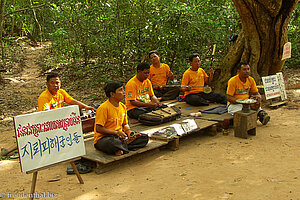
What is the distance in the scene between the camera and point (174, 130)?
18.5ft

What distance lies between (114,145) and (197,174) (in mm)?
1282

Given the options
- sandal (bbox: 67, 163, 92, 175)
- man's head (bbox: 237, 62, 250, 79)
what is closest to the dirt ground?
sandal (bbox: 67, 163, 92, 175)

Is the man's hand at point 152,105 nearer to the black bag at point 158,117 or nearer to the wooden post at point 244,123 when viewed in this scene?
the black bag at point 158,117

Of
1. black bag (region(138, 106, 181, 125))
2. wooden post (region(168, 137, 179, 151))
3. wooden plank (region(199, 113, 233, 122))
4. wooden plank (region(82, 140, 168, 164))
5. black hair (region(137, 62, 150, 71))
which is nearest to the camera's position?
wooden plank (region(82, 140, 168, 164))

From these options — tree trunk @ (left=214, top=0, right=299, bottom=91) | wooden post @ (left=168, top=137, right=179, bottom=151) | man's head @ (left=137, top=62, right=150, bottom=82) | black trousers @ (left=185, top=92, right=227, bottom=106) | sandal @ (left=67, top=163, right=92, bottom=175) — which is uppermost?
tree trunk @ (left=214, top=0, right=299, bottom=91)

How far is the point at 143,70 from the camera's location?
6332 millimetres

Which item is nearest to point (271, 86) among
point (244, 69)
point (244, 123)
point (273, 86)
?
point (273, 86)

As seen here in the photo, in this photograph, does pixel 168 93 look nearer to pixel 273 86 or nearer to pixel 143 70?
pixel 143 70

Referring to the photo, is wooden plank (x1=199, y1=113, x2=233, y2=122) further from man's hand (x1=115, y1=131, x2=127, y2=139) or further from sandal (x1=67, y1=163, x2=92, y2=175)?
sandal (x1=67, y1=163, x2=92, y2=175)

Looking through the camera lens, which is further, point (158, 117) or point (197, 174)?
point (158, 117)

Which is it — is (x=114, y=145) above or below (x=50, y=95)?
below

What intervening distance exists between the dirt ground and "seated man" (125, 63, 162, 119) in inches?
47.1

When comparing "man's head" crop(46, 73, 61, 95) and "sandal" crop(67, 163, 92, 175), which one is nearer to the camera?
"sandal" crop(67, 163, 92, 175)

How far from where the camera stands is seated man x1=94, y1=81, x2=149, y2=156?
454 cm
